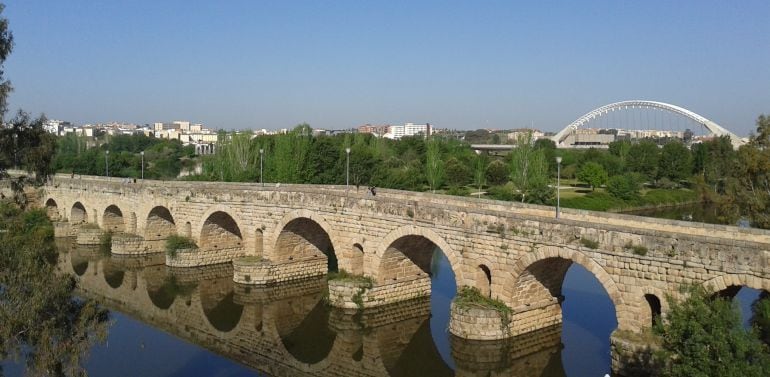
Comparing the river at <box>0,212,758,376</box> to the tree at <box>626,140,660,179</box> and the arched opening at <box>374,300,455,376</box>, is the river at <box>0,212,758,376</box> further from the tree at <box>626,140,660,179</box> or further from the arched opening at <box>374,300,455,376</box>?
the tree at <box>626,140,660,179</box>

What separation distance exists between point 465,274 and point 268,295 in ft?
30.4

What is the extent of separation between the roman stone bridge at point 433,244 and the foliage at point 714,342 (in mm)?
3521

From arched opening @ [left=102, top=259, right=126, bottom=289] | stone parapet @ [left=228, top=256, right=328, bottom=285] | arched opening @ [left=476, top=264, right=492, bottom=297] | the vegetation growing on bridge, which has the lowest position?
arched opening @ [left=102, top=259, right=126, bottom=289]

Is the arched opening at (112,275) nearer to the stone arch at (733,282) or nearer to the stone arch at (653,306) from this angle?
the stone arch at (653,306)

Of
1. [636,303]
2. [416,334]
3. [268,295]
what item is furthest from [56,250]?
[636,303]

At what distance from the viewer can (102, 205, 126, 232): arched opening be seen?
35.4m

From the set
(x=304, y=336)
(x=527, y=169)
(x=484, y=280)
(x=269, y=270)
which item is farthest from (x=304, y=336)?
(x=527, y=169)

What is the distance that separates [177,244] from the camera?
2861cm

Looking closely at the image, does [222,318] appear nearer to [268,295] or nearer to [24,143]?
[268,295]

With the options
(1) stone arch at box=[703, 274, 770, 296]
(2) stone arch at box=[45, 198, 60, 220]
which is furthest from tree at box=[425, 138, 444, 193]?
(1) stone arch at box=[703, 274, 770, 296]

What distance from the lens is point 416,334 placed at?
19.7 meters

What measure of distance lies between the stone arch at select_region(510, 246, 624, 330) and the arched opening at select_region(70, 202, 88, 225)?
29.9 meters

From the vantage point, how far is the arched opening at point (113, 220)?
35.4 m

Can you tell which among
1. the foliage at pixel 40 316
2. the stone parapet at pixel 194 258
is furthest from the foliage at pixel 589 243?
the stone parapet at pixel 194 258
